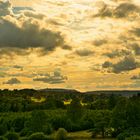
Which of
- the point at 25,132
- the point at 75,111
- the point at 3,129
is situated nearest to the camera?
the point at 25,132

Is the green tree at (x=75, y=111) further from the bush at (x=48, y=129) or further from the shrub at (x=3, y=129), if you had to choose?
the shrub at (x=3, y=129)

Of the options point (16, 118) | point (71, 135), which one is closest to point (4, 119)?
point (16, 118)

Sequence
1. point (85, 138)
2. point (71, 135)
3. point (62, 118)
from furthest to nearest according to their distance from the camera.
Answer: point (62, 118), point (71, 135), point (85, 138)

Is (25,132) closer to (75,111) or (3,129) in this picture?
(3,129)

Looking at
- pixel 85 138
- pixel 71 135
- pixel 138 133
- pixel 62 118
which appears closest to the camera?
pixel 138 133

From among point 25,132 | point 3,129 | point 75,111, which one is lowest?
point 25,132

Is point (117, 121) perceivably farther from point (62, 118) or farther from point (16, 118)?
point (16, 118)

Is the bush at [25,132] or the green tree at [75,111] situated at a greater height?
the green tree at [75,111]

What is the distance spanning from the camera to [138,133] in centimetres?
13025

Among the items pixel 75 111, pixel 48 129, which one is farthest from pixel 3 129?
pixel 75 111

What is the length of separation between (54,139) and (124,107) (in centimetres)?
2846

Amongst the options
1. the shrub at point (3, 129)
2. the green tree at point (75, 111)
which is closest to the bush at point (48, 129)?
the shrub at point (3, 129)

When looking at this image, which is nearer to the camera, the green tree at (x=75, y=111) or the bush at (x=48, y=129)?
the bush at (x=48, y=129)

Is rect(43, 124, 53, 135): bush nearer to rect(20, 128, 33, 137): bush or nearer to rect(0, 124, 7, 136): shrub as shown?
rect(20, 128, 33, 137): bush
